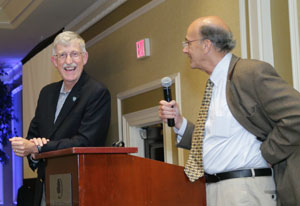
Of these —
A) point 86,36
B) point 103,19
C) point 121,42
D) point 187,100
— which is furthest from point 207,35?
point 86,36

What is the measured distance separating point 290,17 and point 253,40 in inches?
11.0

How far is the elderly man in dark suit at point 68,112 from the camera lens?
8.86 ft

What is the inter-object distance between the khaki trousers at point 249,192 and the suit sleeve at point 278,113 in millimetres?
112

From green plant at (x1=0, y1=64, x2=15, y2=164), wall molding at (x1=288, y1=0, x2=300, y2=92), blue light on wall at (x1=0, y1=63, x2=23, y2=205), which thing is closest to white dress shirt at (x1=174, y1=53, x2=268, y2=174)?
wall molding at (x1=288, y1=0, x2=300, y2=92)

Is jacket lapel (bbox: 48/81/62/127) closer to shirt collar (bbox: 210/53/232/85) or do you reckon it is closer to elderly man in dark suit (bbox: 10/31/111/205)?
elderly man in dark suit (bbox: 10/31/111/205)

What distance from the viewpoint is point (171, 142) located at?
4.11 metres

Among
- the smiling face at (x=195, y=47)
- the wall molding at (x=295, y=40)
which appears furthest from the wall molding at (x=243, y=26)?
the smiling face at (x=195, y=47)

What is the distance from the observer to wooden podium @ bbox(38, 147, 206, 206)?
2.07 metres

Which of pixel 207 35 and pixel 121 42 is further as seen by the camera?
pixel 121 42

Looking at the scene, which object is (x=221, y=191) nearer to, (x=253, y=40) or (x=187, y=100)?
(x=253, y=40)

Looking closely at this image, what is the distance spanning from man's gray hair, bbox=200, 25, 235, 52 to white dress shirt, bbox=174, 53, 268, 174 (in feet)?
0.91

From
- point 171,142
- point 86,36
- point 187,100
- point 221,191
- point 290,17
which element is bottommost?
point 221,191

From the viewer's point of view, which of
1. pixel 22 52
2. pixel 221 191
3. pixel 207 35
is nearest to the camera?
pixel 221 191

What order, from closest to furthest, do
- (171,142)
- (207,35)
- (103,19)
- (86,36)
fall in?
(207,35) → (171,142) → (103,19) → (86,36)
